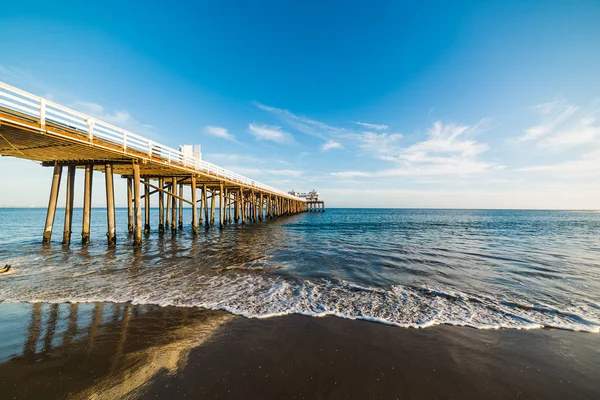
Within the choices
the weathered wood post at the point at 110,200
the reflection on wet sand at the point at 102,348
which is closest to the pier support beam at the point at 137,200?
the weathered wood post at the point at 110,200

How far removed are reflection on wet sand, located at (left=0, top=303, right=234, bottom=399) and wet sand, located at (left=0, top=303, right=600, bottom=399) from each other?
0.05 ft

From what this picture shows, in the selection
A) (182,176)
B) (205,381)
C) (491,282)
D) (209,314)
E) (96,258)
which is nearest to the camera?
(205,381)

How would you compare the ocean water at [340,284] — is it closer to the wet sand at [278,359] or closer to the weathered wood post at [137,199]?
the wet sand at [278,359]

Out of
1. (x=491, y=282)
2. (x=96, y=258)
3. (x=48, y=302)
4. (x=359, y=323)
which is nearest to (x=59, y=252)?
(x=96, y=258)

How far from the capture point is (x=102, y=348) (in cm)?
368

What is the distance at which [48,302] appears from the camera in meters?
5.52

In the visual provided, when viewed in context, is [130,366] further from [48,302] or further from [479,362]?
[479,362]

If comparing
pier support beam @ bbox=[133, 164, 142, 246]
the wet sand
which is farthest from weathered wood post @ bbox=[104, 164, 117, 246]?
the wet sand

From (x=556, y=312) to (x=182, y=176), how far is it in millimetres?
21111

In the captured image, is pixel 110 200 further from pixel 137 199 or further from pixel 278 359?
pixel 278 359

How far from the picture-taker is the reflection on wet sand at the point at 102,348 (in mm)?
2869

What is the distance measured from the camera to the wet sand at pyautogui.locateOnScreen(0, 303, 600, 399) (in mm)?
2842

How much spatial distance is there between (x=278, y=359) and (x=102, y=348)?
110 inches

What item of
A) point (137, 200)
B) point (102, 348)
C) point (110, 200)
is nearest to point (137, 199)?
point (137, 200)
